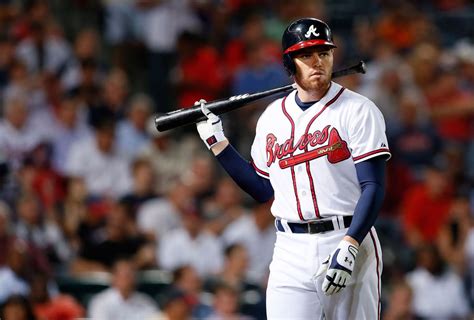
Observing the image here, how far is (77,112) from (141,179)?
3.91ft

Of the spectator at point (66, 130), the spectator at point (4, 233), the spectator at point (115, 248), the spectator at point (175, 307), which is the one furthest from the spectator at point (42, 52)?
the spectator at point (175, 307)

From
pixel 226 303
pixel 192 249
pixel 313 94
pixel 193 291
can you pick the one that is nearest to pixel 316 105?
pixel 313 94

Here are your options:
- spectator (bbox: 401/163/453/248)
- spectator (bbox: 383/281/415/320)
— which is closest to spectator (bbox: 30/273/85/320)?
spectator (bbox: 383/281/415/320)

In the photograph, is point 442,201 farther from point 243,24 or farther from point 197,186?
point 243,24

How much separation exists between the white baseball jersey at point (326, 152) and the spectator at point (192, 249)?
4.37 m

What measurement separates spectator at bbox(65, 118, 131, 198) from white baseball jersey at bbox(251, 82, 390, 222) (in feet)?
17.0

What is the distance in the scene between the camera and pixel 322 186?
4648mm

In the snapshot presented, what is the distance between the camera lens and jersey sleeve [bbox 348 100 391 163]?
452cm

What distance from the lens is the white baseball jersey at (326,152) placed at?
457cm

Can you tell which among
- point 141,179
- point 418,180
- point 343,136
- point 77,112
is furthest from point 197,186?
point 343,136

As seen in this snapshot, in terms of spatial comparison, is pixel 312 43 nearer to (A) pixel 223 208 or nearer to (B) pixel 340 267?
(B) pixel 340 267

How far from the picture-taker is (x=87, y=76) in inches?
417

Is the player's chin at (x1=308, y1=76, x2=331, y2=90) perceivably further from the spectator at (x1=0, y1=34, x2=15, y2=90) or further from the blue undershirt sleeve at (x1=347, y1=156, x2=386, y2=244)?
the spectator at (x1=0, y1=34, x2=15, y2=90)

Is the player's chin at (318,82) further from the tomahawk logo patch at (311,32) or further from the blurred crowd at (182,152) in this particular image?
the blurred crowd at (182,152)
